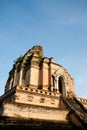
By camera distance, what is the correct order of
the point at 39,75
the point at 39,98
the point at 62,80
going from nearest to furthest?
the point at 39,98
the point at 39,75
the point at 62,80

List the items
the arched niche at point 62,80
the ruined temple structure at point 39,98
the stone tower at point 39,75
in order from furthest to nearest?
the arched niche at point 62,80 → the stone tower at point 39,75 → the ruined temple structure at point 39,98

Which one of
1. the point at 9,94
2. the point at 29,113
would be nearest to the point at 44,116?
the point at 29,113

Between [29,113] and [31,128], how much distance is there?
3046 mm

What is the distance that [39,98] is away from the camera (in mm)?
18719

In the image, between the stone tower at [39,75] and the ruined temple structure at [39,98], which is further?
the stone tower at [39,75]

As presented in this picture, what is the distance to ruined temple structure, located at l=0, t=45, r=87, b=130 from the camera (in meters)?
13.9

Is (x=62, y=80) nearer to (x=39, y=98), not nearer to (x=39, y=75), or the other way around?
(x=39, y=75)

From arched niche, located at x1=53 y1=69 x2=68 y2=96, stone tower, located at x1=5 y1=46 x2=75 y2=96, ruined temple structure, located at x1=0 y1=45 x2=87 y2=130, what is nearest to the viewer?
ruined temple structure, located at x1=0 y1=45 x2=87 y2=130

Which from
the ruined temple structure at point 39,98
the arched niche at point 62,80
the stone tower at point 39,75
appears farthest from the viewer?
the arched niche at point 62,80

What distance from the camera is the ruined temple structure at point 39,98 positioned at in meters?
13.9

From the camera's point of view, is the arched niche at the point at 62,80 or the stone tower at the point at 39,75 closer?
the stone tower at the point at 39,75

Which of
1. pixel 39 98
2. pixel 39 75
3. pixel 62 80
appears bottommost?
pixel 39 98

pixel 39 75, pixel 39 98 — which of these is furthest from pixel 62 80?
pixel 39 98

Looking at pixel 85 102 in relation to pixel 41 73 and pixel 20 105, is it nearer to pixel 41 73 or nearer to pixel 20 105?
pixel 41 73
